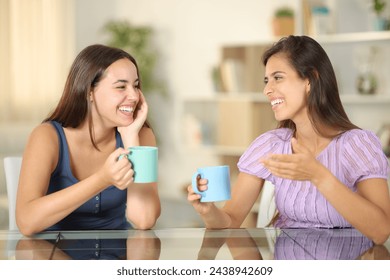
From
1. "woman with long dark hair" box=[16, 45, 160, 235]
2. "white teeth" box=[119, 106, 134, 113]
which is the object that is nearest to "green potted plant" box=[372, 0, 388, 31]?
"woman with long dark hair" box=[16, 45, 160, 235]

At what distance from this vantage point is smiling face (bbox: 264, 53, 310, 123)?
6.75 feet

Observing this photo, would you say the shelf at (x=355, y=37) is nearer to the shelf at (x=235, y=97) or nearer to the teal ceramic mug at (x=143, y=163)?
the shelf at (x=235, y=97)

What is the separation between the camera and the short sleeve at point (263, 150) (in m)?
2.13

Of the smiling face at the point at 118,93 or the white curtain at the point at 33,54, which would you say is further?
the white curtain at the point at 33,54

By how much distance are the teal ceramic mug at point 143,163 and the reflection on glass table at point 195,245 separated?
0.46ft

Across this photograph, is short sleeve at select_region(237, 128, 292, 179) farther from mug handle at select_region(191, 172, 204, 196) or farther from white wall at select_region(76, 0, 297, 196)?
white wall at select_region(76, 0, 297, 196)

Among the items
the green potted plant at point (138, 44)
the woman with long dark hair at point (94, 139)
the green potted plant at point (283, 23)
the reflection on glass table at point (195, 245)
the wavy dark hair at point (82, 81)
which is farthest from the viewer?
the green potted plant at point (138, 44)

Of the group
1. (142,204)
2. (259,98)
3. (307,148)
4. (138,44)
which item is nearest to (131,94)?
(142,204)

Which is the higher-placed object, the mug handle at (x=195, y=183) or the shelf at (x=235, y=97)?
the shelf at (x=235, y=97)

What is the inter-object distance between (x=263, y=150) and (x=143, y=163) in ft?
2.08

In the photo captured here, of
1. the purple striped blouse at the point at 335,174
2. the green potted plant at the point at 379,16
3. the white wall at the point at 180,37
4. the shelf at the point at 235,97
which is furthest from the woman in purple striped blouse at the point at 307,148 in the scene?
the white wall at the point at 180,37

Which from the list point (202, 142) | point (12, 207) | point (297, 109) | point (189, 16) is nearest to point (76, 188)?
point (12, 207)

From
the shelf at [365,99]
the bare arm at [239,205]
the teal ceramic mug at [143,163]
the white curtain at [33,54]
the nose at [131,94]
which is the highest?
the white curtain at [33,54]
